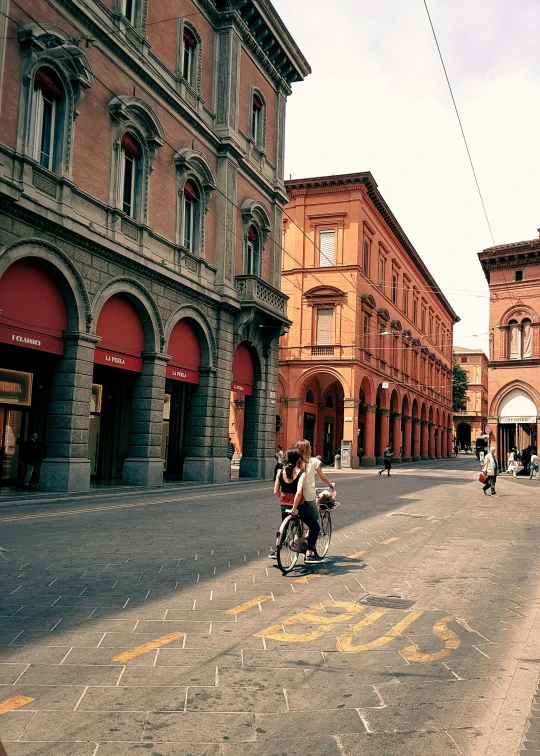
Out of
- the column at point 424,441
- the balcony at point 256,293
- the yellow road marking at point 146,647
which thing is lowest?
the yellow road marking at point 146,647

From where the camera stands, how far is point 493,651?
5508 mm

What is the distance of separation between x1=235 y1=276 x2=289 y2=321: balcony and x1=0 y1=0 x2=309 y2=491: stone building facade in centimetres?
8

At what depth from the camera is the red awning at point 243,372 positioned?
27.0 metres

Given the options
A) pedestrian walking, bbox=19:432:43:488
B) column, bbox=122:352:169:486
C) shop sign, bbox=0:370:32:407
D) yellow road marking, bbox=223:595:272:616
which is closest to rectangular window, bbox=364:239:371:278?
column, bbox=122:352:169:486

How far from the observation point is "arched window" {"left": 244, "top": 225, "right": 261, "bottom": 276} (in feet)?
92.3

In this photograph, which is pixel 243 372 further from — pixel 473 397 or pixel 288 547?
pixel 473 397

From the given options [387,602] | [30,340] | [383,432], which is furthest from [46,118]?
[383,432]

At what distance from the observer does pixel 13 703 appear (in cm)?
415

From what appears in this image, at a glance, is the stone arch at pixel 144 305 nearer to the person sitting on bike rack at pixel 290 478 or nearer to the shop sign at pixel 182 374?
the shop sign at pixel 182 374

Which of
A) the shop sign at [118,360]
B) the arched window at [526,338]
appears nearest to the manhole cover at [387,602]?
the shop sign at [118,360]

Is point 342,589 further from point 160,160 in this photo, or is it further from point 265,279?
point 265,279

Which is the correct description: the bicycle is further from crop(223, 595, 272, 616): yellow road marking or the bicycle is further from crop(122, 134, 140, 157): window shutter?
crop(122, 134, 140, 157): window shutter

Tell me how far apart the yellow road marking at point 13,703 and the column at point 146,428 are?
16.3m

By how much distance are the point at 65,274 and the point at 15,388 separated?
13.1ft
